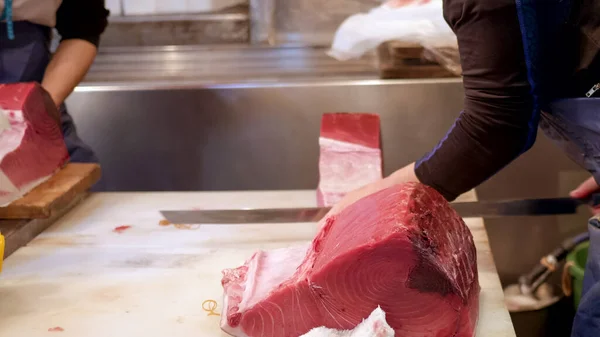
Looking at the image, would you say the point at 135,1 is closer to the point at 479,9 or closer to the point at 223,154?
the point at 223,154

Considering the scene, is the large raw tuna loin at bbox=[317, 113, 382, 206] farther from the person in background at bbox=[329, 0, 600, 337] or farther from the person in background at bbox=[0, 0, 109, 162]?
the person in background at bbox=[0, 0, 109, 162]

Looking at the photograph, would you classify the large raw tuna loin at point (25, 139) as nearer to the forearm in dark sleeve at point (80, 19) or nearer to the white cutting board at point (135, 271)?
the white cutting board at point (135, 271)

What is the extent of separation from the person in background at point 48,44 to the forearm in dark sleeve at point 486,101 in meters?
1.19

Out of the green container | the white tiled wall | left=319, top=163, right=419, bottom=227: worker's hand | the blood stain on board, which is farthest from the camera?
the white tiled wall

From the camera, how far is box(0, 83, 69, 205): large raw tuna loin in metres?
1.43

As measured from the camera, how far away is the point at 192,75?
93.8 inches

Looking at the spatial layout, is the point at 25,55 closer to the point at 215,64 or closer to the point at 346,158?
the point at 215,64

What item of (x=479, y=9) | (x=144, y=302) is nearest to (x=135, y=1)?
(x=144, y=302)

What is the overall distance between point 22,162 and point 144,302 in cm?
58

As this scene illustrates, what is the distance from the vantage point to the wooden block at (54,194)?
4.65 feet

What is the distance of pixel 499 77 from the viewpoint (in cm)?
99

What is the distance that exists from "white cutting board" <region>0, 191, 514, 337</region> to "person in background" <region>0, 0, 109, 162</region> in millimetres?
371

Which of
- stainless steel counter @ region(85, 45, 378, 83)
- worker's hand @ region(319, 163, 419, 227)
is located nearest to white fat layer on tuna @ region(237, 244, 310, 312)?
worker's hand @ region(319, 163, 419, 227)

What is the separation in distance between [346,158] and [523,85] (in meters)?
0.68
